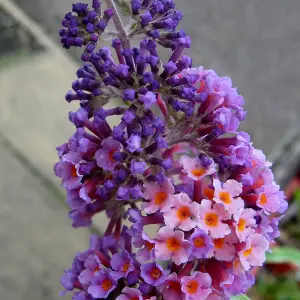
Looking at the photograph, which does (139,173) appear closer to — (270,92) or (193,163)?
(193,163)

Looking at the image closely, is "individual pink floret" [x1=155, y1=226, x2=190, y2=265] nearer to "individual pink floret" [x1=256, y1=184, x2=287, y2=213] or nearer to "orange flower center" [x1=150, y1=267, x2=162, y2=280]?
"orange flower center" [x1=150, y1=267, x2=162, y2=280]

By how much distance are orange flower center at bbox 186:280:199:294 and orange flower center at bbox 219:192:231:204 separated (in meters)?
0.11

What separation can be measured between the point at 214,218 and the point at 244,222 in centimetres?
4

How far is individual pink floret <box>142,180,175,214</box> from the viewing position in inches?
26.4

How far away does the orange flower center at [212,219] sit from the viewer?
660mm

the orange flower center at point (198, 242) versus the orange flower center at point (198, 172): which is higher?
the orange flower center at point (198, 172)

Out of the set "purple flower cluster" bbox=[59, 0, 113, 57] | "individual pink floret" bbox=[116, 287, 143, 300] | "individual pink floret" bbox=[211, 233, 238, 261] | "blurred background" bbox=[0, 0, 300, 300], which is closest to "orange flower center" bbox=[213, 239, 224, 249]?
"individual pink floret" bbox=[211, 233, 238, 261]

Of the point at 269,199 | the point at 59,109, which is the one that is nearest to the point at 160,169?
the point at 269,199

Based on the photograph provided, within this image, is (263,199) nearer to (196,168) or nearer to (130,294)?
(196,168)

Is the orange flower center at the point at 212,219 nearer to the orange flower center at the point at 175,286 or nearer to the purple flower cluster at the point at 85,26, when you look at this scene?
the orange flower center at the point at 175,286

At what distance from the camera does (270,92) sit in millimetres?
2045

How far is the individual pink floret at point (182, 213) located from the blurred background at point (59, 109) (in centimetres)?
102

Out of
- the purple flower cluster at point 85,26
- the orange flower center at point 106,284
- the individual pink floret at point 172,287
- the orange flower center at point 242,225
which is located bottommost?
the orange flower center at point 106,284

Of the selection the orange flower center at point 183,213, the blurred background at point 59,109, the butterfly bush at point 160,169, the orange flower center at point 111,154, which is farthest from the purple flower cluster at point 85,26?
the blurred background at point 59,109
